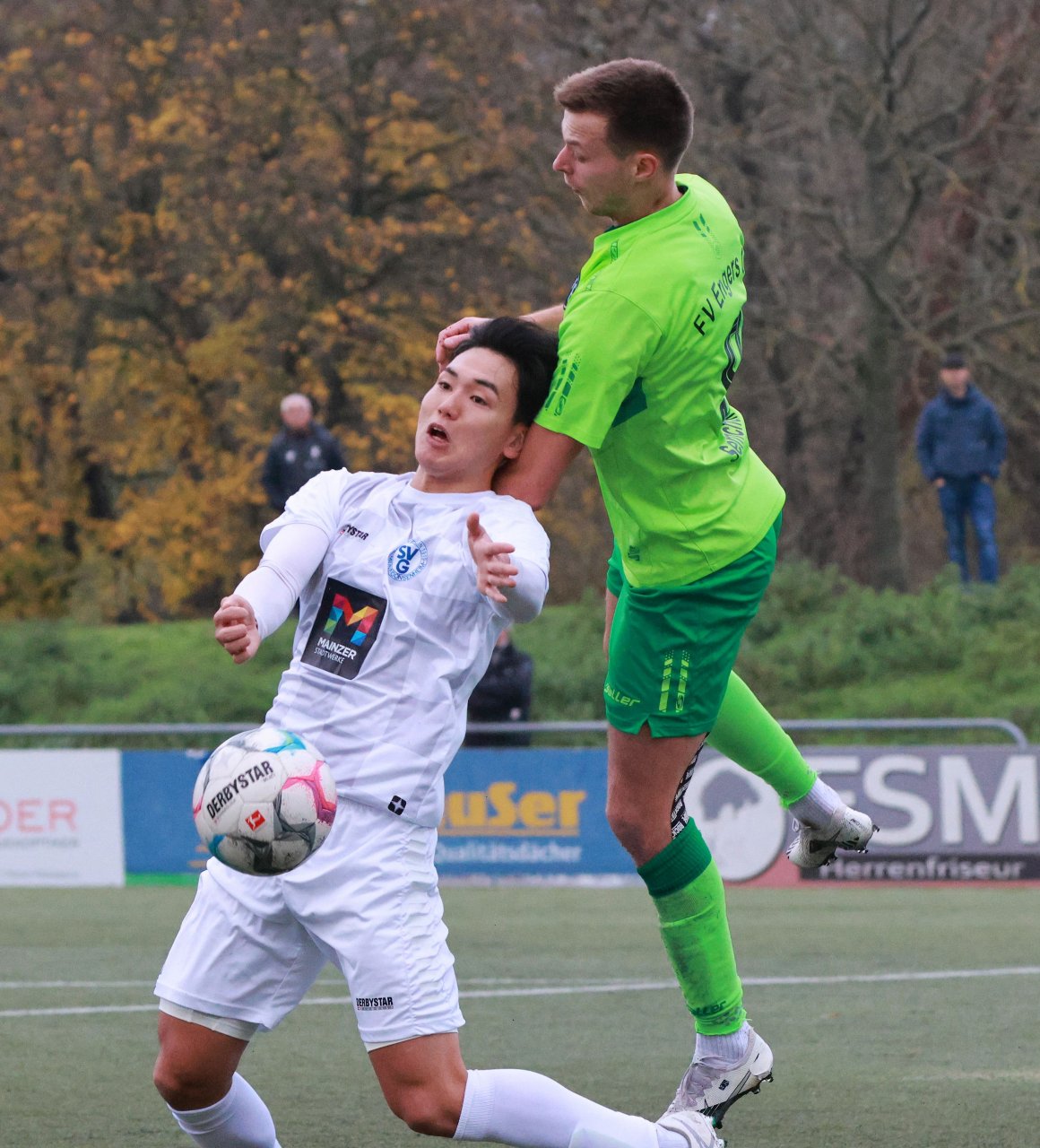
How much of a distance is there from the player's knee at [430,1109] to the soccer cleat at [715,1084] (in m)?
1.23

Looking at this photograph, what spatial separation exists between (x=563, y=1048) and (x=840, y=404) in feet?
50.2

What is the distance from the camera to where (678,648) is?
464 cm

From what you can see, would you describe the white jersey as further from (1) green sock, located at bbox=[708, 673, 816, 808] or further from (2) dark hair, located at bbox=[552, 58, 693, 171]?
(1) green sock, located at bbox=[708, 673, 816, 808]

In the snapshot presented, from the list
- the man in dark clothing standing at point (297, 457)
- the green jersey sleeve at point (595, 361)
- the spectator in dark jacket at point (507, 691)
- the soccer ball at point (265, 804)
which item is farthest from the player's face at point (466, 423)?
the man in dark clothing standing at point (297, 457)

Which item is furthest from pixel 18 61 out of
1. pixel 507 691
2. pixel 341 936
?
pixel 341 936

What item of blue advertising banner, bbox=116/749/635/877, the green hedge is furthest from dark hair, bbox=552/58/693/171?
the green hedge

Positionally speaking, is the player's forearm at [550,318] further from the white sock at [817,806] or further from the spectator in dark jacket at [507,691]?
the spectator in dark jacket at [507,691]

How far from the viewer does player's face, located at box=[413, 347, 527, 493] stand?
3867 millimetres

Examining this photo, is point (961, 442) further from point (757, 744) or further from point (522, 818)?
point (757, 744)

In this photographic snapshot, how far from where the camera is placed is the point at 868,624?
1678cm

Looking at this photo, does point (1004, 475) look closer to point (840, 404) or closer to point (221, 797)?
point (840, 404)

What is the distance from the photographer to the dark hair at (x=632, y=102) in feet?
13.9

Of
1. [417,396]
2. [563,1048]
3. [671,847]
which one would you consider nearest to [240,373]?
[417,396]

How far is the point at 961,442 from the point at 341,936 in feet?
41.1
